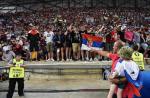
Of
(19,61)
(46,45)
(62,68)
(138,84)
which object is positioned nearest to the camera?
(138,84)

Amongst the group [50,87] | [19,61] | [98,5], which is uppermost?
[98,5]

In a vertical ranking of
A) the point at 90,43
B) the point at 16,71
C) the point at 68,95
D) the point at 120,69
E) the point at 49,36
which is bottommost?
the point at 68,95

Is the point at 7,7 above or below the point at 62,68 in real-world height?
above

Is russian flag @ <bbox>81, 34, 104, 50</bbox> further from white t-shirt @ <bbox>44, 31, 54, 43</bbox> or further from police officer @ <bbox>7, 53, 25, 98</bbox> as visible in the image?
white t-shirt @ <bbox>44, 31, 54, 43</bbox>

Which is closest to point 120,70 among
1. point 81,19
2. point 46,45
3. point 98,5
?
point 46,45

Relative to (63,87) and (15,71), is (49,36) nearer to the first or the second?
(63,87)

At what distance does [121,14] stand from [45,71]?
78.5 feet

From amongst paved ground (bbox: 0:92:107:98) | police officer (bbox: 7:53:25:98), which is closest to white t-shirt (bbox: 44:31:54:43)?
paved ground (bbox: 0:92:107:98)

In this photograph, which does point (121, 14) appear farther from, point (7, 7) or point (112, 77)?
point (112, 77)

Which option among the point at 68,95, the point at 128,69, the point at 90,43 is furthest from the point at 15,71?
the point at 128,69

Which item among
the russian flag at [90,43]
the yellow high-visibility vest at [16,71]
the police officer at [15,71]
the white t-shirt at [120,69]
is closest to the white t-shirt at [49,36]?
the police officer at [15,71]

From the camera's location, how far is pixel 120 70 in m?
8.88

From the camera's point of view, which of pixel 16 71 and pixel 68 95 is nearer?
pixel 16 71

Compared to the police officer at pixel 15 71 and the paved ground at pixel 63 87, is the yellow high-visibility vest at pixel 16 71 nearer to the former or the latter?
the police officer at pixel 15 71
